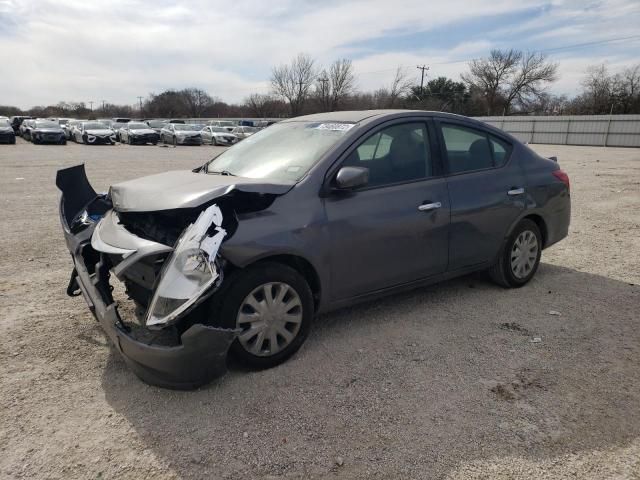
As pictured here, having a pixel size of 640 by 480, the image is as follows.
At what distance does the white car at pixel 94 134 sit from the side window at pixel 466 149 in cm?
3018

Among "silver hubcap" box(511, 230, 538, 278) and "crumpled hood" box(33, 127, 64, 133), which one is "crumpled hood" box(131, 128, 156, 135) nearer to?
"crumpled hood" box(33, 127, 64, 133)

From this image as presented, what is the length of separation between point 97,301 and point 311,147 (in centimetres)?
183

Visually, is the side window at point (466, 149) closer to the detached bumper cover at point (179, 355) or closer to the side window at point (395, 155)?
the side window at point (395, 155)

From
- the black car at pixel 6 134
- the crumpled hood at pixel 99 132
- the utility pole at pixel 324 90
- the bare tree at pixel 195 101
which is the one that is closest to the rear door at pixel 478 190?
the crumpled hood at pixel 99 132

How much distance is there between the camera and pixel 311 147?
3639 mm

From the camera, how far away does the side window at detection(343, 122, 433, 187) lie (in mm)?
3641

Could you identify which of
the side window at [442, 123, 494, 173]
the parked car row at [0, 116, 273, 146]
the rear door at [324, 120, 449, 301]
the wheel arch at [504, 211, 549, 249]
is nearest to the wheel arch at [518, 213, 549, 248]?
the wheel arch at [504, 211, 549, 249]

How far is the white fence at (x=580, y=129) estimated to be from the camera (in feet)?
112

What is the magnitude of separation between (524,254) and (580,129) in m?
38.0

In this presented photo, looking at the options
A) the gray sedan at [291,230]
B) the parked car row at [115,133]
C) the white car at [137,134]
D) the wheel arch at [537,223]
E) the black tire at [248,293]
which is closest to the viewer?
the gray sedan at [291,230]

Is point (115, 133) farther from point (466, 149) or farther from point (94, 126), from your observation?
point (466, 149)

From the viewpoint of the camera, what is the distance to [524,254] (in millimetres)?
4762

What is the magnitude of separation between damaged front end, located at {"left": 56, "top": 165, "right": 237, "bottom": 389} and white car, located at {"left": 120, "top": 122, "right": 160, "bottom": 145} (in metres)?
31.4

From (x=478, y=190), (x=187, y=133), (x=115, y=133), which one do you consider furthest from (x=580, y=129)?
(x=478, y=190)
